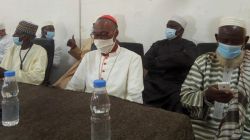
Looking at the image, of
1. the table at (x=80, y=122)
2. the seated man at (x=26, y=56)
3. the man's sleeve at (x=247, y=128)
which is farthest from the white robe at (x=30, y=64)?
the man's sleeve at (x=247, y=128)

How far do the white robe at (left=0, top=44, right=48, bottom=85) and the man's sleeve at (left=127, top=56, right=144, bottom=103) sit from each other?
0.90m

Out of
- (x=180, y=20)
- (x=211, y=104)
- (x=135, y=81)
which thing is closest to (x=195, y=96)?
(x=211, y=104)

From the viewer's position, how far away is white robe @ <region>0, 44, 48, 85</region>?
2680 mm

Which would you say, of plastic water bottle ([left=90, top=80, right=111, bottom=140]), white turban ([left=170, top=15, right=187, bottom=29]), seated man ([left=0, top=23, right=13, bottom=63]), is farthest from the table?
seated man ([left=0, top=23, right=13, bottom=63])

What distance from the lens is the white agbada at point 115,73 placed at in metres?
2.25

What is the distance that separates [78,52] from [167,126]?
8.06 feet

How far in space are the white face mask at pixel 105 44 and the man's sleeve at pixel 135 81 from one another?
0.68 feet

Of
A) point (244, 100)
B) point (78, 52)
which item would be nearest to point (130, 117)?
point (244, 100)

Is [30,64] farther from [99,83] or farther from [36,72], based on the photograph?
[99,83]

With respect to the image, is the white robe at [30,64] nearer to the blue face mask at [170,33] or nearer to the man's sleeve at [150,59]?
the man's sleeve at [150,59]

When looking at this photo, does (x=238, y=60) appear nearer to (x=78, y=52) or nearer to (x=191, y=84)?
(x=191, y=84)

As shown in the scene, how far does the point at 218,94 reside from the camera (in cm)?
182

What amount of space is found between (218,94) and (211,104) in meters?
0.15

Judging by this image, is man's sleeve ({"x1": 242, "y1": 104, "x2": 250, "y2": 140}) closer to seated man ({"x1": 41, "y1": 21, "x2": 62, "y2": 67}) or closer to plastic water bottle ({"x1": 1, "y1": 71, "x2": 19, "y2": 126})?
plastic water bottle ({"x1": 1, "y1": 71, "x2": 19, "y2": 126})
